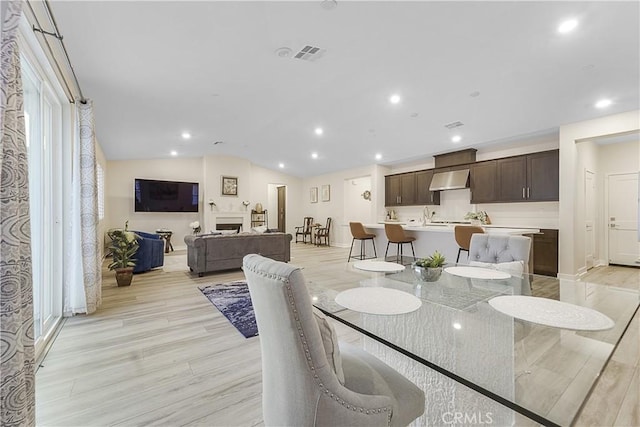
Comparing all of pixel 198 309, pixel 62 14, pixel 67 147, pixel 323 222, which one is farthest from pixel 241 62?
pixel 323 222

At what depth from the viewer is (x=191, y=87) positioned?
366 cm

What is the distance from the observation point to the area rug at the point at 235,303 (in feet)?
8.68

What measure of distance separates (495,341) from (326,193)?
8606 mm

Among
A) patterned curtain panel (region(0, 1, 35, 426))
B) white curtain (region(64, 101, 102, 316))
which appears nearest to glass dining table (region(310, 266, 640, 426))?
patterned curtain panel (region(0, 1, 35, 426))

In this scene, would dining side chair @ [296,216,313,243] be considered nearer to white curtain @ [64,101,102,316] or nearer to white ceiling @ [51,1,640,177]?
white ceiling @ [51,1,640,177]

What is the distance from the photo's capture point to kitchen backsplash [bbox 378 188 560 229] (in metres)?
5.11

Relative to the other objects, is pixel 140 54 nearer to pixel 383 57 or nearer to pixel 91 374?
pixel 383 57

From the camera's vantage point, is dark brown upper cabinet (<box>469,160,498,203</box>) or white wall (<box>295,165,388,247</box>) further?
white wall (<box>295,165,388,247</box>)

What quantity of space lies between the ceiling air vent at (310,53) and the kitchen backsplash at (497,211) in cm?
471

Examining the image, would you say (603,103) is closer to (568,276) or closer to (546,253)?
(546,253)

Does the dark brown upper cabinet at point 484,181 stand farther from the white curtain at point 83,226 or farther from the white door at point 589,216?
the white curtain at point 83,226

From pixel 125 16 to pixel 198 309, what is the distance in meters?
2.86

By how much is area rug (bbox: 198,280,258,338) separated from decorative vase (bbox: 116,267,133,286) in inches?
42.0

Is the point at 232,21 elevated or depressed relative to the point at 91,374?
elevated
